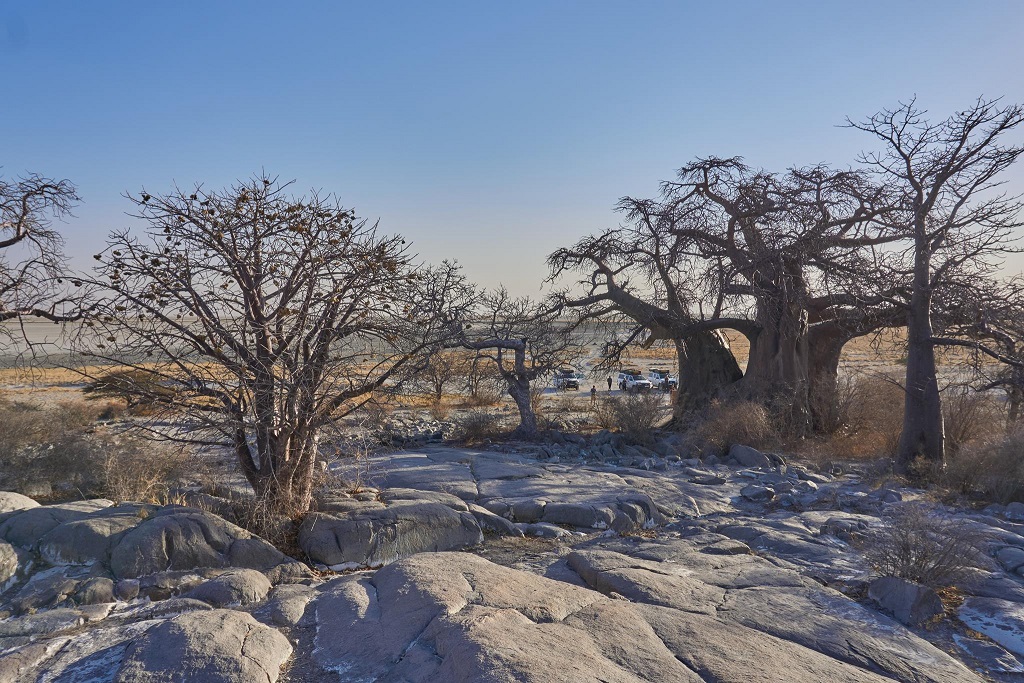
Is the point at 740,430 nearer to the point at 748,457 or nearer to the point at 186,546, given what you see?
the point at 748,457

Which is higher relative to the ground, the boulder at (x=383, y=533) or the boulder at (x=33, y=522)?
the boulder at (x=33, y=522)

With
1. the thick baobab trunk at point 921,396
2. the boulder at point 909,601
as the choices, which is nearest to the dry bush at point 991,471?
the thick baobab trunk at point 921,396

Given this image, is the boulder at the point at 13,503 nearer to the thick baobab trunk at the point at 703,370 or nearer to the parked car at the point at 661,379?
the thick baobab trunk at the point at 703,370

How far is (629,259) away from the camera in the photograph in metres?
16.6

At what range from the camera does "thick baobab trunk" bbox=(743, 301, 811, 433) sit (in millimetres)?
14242

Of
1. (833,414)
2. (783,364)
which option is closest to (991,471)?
(833,414)

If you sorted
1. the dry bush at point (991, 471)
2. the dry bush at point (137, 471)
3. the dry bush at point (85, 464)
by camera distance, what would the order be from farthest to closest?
the dry bush at point (991, 471)
the dry bush at point (85, 464)
the dry bush at point (137, 471)

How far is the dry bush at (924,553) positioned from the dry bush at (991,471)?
127 inches

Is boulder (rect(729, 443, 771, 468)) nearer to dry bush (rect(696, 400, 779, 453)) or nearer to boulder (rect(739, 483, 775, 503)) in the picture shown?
dry bush (rect(696, 400, 779, 453))

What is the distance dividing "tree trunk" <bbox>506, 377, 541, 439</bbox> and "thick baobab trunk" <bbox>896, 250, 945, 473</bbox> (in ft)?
20.7

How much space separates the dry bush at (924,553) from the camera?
5.94 meters

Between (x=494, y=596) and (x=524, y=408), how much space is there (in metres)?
9.56

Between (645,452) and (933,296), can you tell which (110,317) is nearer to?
(645,452)

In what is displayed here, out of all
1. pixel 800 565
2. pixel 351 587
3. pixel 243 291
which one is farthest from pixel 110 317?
pixel 800 565
